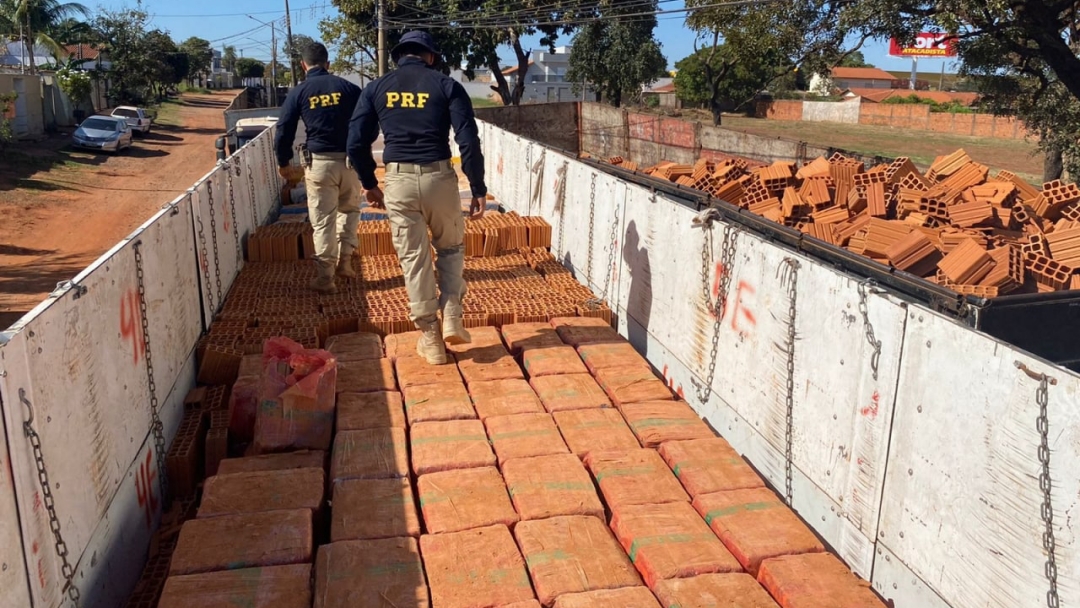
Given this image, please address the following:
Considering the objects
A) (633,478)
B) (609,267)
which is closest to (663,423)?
(633,478)

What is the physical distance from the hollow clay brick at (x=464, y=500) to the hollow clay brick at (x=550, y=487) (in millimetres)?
62

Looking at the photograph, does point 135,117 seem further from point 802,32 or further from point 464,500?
point 464,500

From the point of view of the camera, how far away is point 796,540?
3.47 meters

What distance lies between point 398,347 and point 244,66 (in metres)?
119

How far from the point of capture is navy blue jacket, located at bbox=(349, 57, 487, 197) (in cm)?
Result: 521

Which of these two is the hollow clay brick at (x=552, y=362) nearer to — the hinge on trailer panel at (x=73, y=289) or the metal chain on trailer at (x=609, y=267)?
the metal chain on trailer at (x=609, y=267)

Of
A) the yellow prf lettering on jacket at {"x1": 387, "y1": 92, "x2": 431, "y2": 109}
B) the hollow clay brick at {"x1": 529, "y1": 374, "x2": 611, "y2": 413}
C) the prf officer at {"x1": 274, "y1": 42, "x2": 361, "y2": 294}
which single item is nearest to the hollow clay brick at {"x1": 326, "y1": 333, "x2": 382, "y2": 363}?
the hollow clay brick at {"x1": 529, "y1": 374, "x2": 611, "y2": 413}

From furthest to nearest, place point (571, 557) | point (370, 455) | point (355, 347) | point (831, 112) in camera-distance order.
Answer: 1. point (831, 112)
2. point (355, 347)
3. point (370, 455)
4. point (571, 557)

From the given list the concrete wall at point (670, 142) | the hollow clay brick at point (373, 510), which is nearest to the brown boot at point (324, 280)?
the hollow clay brick at point (373, 510)

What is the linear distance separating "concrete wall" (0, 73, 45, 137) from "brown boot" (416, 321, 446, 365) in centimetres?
3068

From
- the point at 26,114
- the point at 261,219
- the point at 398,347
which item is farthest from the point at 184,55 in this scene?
the point at 398,347

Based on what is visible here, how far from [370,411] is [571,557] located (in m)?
1.75

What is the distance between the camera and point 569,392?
4969 millimetres

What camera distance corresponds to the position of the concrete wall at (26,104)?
30375mm
